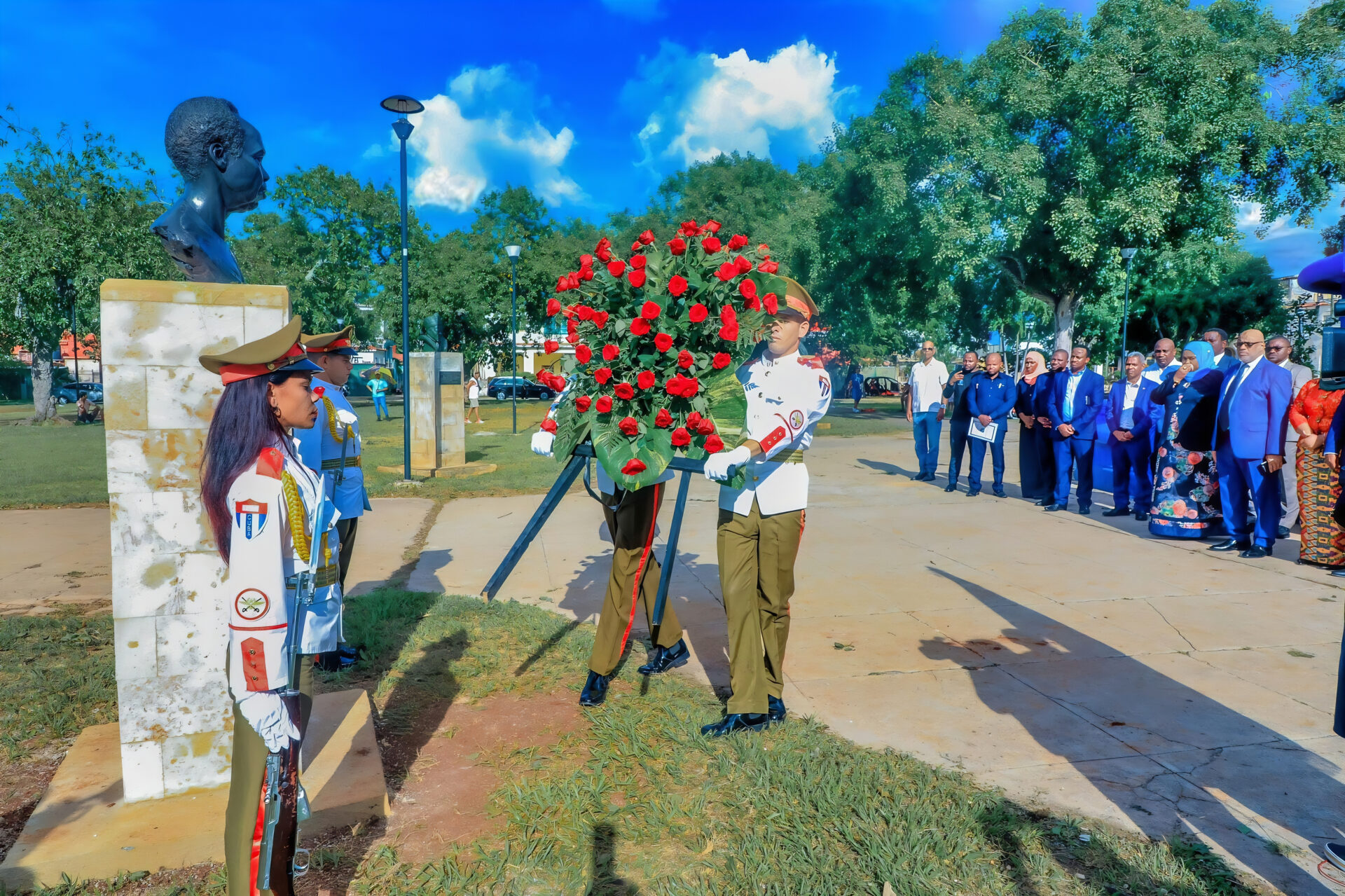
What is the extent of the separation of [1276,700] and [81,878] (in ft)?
16.7

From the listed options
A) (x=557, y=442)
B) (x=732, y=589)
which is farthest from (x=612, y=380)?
(x=732, y=589)

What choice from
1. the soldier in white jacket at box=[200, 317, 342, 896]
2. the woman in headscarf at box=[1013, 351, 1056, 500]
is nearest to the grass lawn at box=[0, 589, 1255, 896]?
the soldier in white jacket at box=[200, 317, 342, 896]

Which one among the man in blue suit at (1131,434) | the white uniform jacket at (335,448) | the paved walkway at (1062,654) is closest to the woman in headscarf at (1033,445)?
the man in blue suit at (1131,434)

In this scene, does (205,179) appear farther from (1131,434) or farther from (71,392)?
(71,392)

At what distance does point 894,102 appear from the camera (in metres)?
24.9

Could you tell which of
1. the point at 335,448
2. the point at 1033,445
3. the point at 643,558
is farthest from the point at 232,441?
the point at 1033,445

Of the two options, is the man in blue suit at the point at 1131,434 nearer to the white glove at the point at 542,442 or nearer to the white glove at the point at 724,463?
the white glove at the point at 724,463

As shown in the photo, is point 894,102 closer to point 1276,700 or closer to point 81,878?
point 1276,700

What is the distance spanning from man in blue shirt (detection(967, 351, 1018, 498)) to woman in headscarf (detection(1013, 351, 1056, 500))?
177 millimetres

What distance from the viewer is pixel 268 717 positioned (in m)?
2.05

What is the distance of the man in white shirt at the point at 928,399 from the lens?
11.7 meters

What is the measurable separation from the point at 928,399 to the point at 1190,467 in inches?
164

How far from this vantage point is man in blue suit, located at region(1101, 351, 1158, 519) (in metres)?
8.93

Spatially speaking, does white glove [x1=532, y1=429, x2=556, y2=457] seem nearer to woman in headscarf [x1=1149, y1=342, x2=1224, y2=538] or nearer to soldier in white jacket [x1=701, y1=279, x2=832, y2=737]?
soldier in white jacket [x1=701, y1=279, x2=832, y2=737]
